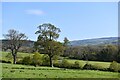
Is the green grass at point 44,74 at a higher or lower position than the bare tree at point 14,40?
lower

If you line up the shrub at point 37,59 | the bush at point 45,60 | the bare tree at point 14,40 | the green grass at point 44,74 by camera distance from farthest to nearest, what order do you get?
the bare tree at point 14,40
the bush at point 45,60
the shrub at point 37,59
the green grass at point 44,74

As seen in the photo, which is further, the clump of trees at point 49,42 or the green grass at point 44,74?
the clump of trees at point 49,42

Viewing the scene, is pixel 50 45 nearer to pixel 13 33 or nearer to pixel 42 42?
pixel 42 42

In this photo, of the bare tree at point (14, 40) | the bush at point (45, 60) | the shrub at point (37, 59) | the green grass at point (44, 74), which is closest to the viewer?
the green grass at point (44, 74)

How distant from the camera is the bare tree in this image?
71.4 m

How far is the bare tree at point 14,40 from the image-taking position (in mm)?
71438

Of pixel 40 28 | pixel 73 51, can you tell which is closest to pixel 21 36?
pixel 40 28

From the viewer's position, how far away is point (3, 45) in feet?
238

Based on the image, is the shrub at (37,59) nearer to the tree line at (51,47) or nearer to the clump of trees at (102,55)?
the tree line at (51,47)

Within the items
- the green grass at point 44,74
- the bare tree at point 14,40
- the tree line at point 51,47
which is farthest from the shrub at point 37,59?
the green grass at point 44,74

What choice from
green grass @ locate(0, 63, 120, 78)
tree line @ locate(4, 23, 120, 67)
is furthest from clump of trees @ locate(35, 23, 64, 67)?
green grass @ locate(0, 63, 120, 78)

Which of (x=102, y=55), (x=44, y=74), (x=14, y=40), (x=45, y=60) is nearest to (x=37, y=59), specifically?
(x=45, y=60)

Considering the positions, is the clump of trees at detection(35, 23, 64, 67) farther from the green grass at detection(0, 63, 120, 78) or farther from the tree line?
the green grass at detection(0, 63, 120, 78)

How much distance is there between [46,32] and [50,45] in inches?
134
